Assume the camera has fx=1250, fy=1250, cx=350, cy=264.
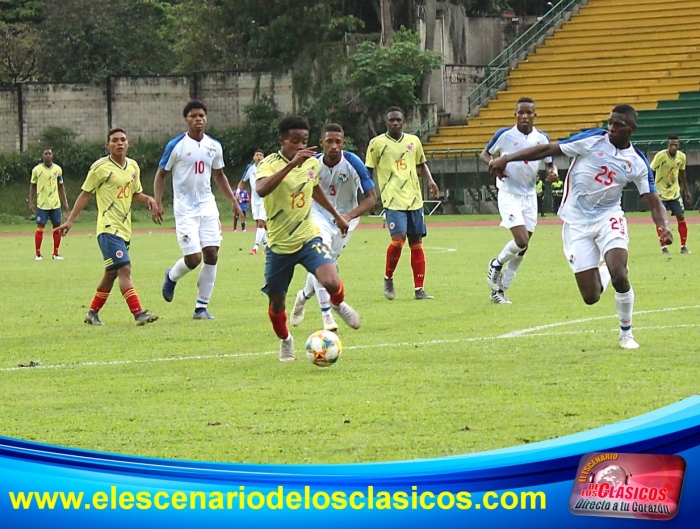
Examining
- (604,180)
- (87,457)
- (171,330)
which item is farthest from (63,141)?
(87,457)

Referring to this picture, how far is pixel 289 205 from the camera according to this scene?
10.3 m

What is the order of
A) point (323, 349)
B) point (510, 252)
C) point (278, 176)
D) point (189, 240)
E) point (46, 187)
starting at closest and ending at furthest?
point (323, 349) < point (278, 176) < point (189, 240) < point (510, 252) < point (46, 187)

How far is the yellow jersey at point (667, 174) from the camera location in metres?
24.0

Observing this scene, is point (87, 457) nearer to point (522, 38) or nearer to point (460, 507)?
point (460, 507)

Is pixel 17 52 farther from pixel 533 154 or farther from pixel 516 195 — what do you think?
pixel 533 154

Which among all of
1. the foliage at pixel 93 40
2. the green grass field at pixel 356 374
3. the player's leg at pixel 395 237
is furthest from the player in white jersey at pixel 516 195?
the foliage at pixel 93 40

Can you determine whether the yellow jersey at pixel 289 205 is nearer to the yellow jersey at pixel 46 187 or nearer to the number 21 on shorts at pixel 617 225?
the number 21 on shorts at pixel 617 225

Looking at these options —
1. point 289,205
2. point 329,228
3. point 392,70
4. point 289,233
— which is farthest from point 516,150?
point 392,70

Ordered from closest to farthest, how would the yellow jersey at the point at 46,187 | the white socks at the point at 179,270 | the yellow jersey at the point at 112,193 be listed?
the yellow jersey at the point at 112,193, the white socks at the point at 179,270, the yellow jersey at the point at 46,187

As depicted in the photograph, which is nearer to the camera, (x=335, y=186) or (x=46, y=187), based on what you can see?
(x=335, y=186)

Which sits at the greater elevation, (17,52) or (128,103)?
(17,52)

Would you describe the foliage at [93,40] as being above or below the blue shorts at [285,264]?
above

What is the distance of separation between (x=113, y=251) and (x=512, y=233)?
4703 mm

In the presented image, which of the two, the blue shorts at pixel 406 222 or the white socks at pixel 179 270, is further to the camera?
the blue shorts at pixel 406 222
